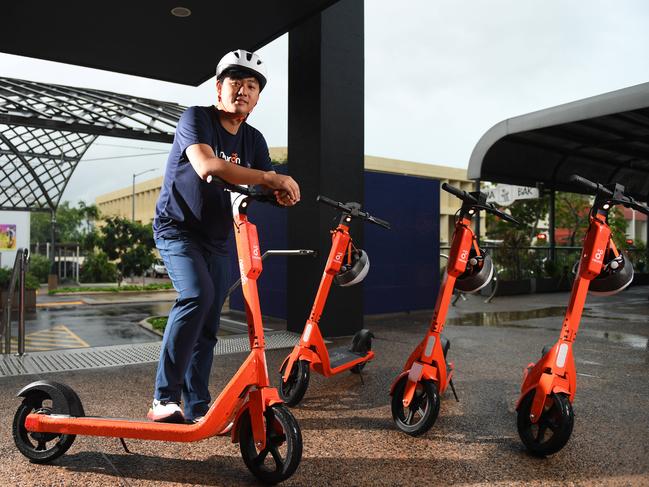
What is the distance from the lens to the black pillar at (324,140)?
253 inches

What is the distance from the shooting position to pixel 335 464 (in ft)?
8.95

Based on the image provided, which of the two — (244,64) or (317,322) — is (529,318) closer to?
(317,322)

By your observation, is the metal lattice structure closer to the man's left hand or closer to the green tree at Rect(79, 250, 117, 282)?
the green tree at Rect(79, 250, 117, 282)

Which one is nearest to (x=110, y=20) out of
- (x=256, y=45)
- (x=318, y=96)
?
(x=256, y=45)

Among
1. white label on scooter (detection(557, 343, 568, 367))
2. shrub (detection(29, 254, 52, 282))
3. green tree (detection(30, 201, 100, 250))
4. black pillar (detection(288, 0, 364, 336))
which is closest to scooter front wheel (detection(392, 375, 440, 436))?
white label on scooter (detection(557, 343, 568, 367))

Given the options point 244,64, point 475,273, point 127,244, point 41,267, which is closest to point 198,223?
point 244,64

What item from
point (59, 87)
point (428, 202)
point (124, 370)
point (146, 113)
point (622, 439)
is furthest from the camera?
point (59, 87)

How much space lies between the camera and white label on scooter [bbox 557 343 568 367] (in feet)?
9.47

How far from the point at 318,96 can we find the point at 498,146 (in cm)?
702

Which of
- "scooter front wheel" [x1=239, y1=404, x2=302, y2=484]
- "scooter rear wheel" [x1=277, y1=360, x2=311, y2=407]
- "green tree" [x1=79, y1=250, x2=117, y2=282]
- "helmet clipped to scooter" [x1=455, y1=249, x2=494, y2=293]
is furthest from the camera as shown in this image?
"green tree" [x1=79, y1=250, x2=117, y2=282]

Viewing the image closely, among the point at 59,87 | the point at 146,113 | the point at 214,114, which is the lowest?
the point at 214,114

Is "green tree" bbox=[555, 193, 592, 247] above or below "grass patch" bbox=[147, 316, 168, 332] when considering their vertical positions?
above

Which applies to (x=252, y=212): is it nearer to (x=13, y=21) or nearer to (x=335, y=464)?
(x=13, y=21)

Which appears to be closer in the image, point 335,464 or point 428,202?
point 335,464
